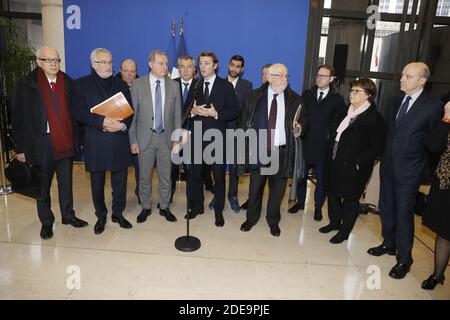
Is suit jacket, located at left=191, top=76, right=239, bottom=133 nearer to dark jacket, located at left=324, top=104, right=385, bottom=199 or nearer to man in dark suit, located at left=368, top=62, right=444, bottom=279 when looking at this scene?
dark jacket, located at left=324, top=104, right=385, bottom=199

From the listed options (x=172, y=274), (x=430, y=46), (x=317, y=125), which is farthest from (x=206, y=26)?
(x=172, y=274)

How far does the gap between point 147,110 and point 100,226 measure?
1371mm

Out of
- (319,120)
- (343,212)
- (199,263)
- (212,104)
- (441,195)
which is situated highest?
(212,104)

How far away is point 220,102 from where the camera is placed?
3.67 metres

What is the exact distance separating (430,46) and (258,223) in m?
4.46

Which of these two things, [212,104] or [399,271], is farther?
[212,104]

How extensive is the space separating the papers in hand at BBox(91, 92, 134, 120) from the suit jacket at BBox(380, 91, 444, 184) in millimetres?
2527

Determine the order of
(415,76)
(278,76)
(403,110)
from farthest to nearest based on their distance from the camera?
(278,76), (403,110), (415,76)

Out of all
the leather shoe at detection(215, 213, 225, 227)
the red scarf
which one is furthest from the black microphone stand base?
the red scarf

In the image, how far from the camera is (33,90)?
10.2 feet

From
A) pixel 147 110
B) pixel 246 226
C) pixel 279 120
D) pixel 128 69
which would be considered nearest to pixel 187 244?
pixel 246 226

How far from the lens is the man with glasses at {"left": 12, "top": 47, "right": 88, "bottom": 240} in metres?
3.12

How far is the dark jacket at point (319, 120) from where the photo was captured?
386cm

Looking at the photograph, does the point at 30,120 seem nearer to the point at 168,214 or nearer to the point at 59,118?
the point at 59,118
